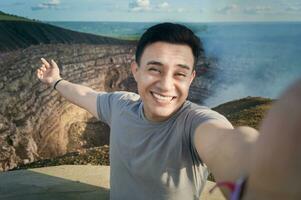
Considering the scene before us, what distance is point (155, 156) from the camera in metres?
1.49

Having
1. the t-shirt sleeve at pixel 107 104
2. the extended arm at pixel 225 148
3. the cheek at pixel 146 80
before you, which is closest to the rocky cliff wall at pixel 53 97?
the t-shirt sleeve at pixel 107 104

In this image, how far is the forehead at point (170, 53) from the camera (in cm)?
143

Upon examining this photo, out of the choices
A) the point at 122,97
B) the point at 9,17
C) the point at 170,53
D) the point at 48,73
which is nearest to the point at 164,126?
the point at 170,53

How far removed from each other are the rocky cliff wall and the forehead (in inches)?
164

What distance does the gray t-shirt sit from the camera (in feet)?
4.59

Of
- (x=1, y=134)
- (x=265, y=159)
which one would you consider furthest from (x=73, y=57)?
(x=265, y=159)

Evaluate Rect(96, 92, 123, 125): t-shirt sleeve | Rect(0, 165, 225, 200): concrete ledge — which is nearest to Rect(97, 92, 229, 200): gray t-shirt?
Rect(96, 92, 123, 125): t-shirt sleeve

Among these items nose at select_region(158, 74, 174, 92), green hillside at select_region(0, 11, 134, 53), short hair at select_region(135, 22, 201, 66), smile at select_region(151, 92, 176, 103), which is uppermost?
short hair at select_region(135, 22, 201, 66)

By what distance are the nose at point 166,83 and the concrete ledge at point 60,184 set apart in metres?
1.24

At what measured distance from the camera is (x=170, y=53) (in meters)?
1.43

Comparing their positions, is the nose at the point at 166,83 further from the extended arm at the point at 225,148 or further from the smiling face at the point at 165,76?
the extended arm at the point at 225,148

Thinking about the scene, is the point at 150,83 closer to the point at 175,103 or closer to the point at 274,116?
the point at 175,103

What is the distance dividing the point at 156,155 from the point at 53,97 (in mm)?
5651

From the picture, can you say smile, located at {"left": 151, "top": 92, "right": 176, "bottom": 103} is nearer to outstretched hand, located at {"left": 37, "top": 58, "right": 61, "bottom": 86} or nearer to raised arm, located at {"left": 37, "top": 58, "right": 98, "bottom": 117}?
raised arm, located at {"left": 37, "top": 58, "right": 98, "bottom": 117}
